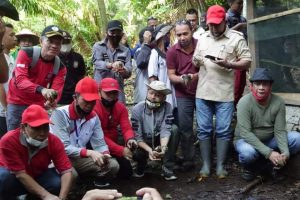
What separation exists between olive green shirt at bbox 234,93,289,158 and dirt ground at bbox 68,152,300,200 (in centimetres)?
58

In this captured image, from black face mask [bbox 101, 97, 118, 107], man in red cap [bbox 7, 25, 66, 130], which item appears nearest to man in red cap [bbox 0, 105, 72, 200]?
man in red cap [bbox 7, 25, 66, 130]

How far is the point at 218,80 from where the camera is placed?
571 centimetres

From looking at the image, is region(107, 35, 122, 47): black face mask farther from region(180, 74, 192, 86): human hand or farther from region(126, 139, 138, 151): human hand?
region(126, 139, 138, 151): human hand

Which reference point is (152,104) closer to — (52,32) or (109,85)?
(109,85)

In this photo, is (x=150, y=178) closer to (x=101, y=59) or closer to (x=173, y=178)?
(x=173, y=178)

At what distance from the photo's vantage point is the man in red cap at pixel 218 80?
18.6 feet

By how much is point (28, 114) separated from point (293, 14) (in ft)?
13.6

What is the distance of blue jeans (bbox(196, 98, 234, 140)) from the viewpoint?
573cm

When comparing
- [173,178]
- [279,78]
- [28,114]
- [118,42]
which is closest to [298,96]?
[279,78]

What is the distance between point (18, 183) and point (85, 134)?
1.10 metres

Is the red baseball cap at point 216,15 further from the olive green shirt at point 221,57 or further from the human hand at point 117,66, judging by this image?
the human hand at point 117,66

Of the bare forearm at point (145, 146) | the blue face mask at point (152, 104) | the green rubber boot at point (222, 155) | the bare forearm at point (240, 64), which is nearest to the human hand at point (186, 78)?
the blue face mask at point (152, 104)

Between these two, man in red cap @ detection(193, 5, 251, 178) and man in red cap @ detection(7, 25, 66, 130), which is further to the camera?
man in red cap @ detection(193, 5, 251, 178)

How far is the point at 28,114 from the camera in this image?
409 centimetres
